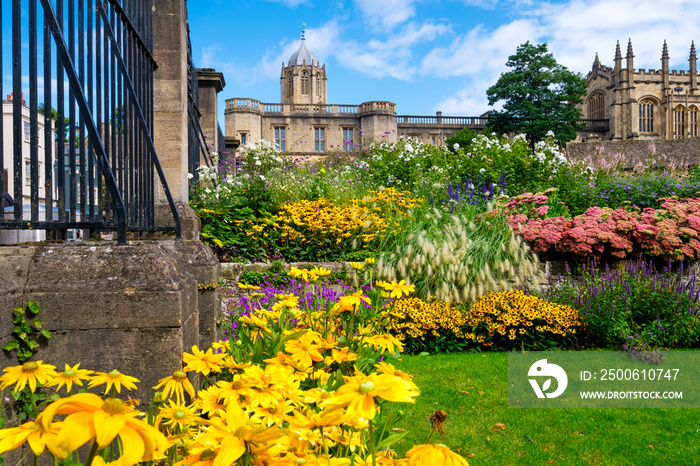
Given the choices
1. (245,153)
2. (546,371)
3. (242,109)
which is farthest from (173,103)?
(242,109)

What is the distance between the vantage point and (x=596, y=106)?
55.9 meters

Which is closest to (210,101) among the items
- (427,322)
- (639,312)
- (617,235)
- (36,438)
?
(427,322)

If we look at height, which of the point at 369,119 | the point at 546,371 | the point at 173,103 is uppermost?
the point at 369,119

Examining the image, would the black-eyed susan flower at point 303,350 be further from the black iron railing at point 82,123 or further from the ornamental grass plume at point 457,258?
the ornamental grass plume at point 457,258

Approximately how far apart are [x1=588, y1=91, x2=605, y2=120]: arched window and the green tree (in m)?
18.1

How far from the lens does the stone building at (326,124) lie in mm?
40812

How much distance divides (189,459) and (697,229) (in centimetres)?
768

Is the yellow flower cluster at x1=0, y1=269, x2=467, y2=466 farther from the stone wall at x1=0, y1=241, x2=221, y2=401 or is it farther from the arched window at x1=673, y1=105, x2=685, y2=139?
the arched window at x1=673, y1=105, x2=685, y2=139

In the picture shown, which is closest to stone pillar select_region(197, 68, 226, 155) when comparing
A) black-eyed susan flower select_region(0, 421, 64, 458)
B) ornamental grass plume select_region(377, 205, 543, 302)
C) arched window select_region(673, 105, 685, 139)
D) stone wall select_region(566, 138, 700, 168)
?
ornamental grass plume select_region(377, 205, 543, 302)

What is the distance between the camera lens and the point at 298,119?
42469mm

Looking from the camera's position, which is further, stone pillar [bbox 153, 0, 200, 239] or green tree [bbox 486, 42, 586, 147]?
green tree [bbox 486, 42, 586, 147]

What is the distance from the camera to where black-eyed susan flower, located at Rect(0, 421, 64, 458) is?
59cm

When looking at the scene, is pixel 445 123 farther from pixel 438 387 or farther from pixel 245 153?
pixel 438 387

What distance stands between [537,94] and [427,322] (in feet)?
127
